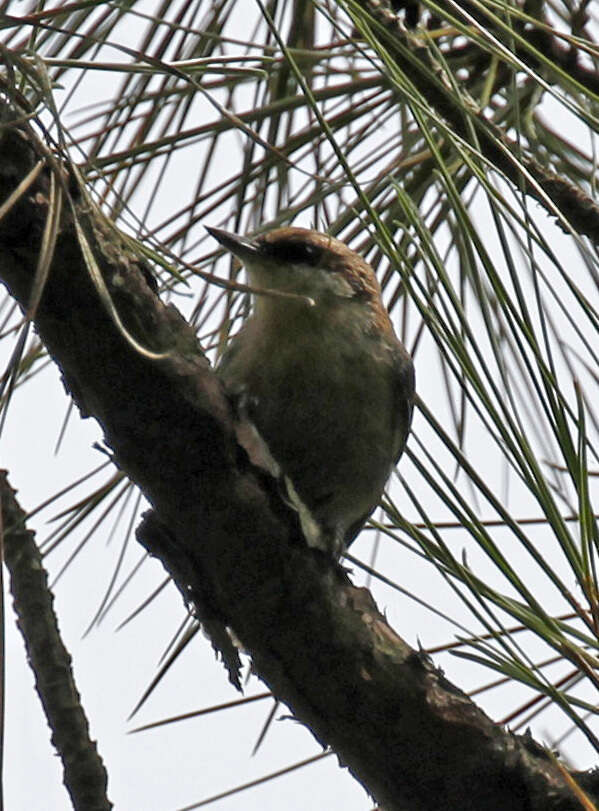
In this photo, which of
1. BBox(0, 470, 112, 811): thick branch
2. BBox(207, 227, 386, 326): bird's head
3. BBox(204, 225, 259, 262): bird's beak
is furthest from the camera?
BBox(207, 227, 386, 326): bird's head

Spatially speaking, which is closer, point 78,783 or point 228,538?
point 228,538

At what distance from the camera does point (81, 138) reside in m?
2.98

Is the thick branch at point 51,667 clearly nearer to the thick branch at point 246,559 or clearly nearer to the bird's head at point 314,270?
the thick branch at point 246,559

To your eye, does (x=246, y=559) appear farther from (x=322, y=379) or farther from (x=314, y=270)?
(x=314, y=270)

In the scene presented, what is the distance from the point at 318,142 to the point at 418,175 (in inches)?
10.4

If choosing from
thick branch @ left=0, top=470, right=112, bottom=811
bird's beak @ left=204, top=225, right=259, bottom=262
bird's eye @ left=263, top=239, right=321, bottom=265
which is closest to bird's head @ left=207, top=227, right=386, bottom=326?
bird's eye @ left=263, top=239, right=321, bottom=265

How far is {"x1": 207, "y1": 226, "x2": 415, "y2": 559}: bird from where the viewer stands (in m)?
2.90

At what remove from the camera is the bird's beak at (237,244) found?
2889 mm

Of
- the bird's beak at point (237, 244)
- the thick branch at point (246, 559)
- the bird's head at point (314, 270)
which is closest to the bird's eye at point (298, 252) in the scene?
the bird's head at point (314, 270)

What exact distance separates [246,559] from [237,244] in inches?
46.4

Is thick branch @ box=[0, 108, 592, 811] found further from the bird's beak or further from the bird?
the bird's beak

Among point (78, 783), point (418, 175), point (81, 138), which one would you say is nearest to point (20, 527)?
point (78, 783)

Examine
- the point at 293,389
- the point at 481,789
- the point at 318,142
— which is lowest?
the point at 481,789

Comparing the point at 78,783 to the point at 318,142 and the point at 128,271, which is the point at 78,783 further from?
the point at 318,142
